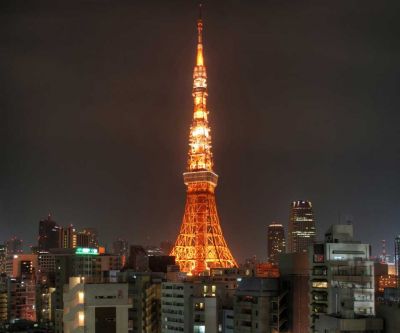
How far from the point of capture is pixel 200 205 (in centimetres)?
3309

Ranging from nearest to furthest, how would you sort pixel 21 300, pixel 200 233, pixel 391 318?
pixel 391 318 < pixel 200 233 < pixel 21 300

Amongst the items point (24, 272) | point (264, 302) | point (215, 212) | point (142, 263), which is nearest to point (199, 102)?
point (215, 212)

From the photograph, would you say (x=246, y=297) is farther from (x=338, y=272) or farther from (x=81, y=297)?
(x=81, y=297)

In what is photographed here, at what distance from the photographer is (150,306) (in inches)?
1036

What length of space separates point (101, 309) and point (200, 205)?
2119cm

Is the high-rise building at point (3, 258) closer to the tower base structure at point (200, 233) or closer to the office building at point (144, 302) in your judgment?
the tower base structure at point (200, 233)

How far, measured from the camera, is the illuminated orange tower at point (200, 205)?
106 ft

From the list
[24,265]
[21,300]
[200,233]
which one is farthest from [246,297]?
[24,265]

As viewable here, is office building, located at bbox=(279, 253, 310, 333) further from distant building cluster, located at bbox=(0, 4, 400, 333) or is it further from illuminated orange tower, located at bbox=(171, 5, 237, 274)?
illuminated orange tower, located at bbox=(171, 5, 237, 274)

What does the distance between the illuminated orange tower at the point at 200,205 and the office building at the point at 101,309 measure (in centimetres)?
1990

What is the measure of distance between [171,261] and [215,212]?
2.85m

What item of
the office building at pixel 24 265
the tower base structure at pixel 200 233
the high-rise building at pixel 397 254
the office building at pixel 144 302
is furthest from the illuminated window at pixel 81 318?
the office building at pixel 24 265

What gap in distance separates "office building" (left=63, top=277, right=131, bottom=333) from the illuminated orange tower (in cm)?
1990

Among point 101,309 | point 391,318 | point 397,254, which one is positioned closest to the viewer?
point 101,309
